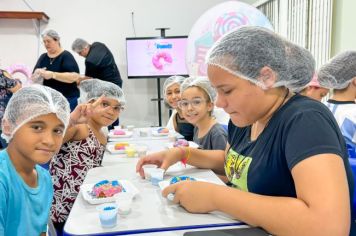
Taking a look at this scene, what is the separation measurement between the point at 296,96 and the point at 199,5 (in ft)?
16.7

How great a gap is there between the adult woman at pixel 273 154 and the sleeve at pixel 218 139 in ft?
2.56

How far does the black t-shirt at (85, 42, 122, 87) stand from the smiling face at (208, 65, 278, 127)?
11.9 feet

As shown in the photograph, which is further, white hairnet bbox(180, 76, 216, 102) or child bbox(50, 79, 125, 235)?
white hairnet bbox(180, 76, 216, 102)

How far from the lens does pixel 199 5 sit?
574cm

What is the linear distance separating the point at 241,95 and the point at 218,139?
3.51 feet

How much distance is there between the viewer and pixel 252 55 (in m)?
0.98

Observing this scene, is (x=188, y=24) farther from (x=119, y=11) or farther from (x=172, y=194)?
(x=172, y=194)

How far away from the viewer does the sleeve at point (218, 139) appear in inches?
77.8

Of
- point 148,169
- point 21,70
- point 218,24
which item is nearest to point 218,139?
point 148,169

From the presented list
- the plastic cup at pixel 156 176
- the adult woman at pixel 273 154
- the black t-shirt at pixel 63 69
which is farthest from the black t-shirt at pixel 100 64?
the adult woman at pixel 273 154

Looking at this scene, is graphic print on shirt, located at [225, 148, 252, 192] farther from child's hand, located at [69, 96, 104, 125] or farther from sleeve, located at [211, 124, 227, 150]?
child's hand, located at [69, 96, 104, 125]

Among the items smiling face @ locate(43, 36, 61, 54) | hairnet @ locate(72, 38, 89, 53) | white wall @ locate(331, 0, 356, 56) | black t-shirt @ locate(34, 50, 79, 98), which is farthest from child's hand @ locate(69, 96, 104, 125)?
hairnet @ locate(72, 38, 89, 53)

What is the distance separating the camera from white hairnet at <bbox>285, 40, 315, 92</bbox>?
1.02 metres

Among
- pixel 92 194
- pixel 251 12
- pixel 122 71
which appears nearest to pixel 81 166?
pixel 92 194
